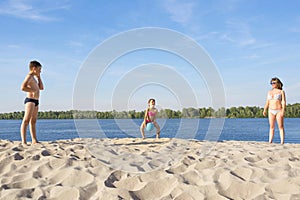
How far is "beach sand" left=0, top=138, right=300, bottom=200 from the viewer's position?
3082 millimetres

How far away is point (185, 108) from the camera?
830 centimetres

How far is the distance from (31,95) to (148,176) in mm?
3635

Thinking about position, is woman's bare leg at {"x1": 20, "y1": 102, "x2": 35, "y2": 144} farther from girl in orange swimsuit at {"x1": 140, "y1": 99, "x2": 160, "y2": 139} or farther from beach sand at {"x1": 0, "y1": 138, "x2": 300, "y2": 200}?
girl in orange swimsuit at {"x1": 140, "y1": 99, "x2": 160, "y2": 139}

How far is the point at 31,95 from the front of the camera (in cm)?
624

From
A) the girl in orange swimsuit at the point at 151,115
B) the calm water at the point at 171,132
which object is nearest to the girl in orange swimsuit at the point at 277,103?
the calm water at the point at 171,132

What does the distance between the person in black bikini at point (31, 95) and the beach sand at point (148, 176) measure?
1343 mm

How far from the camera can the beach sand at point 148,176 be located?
10.1 feet

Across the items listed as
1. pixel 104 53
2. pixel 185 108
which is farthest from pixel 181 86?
pixel 104 53

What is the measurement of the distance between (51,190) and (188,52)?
3701 millimetres

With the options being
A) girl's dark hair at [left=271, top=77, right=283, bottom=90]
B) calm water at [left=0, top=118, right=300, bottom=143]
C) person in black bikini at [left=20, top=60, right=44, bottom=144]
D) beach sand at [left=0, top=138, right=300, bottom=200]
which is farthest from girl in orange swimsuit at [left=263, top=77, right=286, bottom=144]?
person in black bikini at [left=20, top=60, right=44, bottom=144]

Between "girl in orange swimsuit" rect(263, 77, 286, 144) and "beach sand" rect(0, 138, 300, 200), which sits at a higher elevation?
"girl in orange swimsuit" rect(263, 77, 286, 144)

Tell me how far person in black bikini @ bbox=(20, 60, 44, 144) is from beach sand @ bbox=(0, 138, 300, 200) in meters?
1.34

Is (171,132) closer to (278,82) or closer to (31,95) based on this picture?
(278,82)

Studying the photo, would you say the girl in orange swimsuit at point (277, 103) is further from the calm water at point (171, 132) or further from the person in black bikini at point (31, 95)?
the person in black bikini at point (31, 95)
